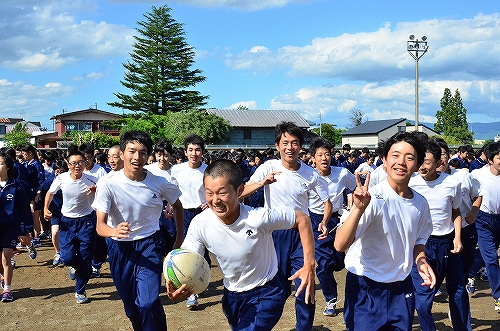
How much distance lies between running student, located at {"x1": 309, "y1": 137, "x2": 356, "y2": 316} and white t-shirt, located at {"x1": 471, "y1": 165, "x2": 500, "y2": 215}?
187 cm

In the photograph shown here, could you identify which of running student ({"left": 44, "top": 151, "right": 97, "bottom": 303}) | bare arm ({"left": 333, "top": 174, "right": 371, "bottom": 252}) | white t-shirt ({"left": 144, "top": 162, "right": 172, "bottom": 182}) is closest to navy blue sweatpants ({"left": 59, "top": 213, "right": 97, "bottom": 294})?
running student ({"left": 44, "top": 151, "right": 97, "bottom": 303})

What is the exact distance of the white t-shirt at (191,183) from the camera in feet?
27.6

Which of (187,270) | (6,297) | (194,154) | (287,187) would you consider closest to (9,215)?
(6,297)

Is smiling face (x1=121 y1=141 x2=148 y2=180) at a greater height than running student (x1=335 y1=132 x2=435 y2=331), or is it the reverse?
smiling face (x1=121 y1=141 x2=148 y2=180)

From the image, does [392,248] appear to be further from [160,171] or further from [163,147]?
[163,147]

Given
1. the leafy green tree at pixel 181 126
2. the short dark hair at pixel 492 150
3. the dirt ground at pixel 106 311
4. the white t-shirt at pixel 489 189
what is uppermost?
the leafy green tree at pixel 181 126

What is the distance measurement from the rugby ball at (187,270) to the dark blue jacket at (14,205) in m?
5.22

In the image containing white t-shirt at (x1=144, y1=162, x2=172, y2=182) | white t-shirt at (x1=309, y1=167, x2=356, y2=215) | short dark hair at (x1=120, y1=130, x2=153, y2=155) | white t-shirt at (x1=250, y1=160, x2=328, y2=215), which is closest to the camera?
short dark hair at (x1=120, y1=130, x2=153, y2=155)

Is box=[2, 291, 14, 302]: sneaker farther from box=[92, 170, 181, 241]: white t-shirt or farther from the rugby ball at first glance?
the rugby ball

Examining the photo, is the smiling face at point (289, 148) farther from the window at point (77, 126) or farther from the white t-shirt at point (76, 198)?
the window at point (77, 126)

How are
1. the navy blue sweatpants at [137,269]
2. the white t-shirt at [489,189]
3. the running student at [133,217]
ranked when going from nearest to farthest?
the navy blue sweatpants at [137,269], the running student at [133,217], the white t-shirt at [489,189]

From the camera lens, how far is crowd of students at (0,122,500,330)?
13.4 ft

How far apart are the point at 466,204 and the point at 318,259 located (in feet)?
6.41

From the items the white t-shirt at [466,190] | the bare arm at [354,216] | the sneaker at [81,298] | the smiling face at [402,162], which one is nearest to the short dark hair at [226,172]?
the bare arm at [354,216]
